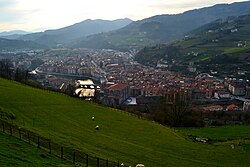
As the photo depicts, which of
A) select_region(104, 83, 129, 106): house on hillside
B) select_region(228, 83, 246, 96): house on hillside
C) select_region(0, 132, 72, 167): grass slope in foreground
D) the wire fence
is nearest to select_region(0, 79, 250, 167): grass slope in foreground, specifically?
the wire fence

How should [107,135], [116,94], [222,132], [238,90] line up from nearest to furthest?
1. [107,135]
2. [222,132]
3. [116,94]
4. [238,90]

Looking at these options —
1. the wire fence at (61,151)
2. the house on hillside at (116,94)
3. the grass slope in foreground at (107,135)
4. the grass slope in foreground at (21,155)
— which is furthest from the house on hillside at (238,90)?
the grass slope in foreground at (21,155)

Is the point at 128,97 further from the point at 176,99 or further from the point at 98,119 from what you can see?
the point at 98,119

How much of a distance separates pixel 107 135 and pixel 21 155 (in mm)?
15335

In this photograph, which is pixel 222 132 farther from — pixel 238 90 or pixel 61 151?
pixel 238 90

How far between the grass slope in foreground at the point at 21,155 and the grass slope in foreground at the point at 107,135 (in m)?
4.74

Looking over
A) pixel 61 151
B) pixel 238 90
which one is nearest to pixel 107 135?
pixel 61 151

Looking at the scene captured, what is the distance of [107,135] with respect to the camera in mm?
32531

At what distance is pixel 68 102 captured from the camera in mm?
45719

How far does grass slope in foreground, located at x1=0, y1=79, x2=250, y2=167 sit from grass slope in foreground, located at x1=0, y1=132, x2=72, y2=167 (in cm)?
474

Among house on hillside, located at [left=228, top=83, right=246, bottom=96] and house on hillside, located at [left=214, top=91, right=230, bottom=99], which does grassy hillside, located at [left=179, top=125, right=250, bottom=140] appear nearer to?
house on hillside, located at [left=214, top=91, right=230, bottom=99]

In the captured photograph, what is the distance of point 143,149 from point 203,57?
485ft

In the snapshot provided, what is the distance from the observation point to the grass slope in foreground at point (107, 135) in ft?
87.3

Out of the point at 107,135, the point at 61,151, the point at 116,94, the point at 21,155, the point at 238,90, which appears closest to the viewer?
the point at 21,155
